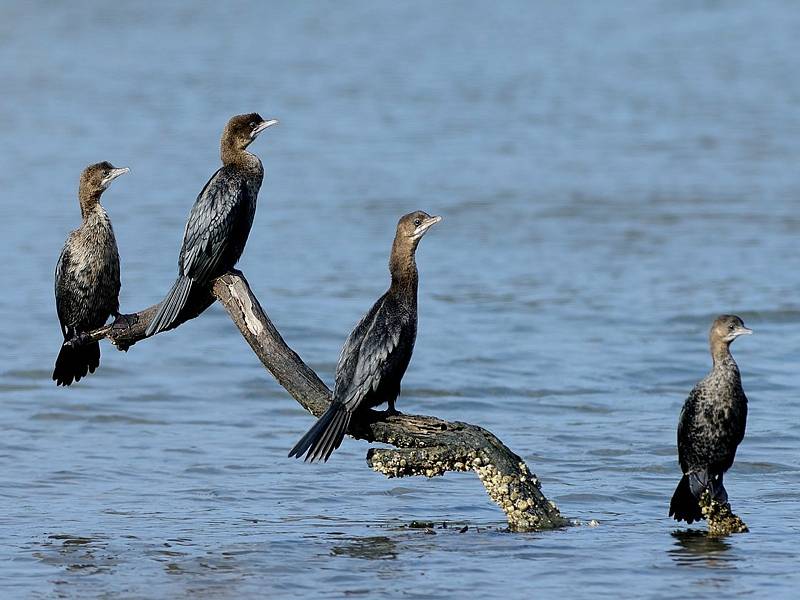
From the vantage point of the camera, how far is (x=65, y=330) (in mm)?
8445

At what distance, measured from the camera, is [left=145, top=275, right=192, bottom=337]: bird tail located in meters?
7.43

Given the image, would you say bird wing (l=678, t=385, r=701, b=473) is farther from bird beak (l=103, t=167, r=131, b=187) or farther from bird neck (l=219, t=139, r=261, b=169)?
bird beak (l=103, t=167, r=131, b=187)

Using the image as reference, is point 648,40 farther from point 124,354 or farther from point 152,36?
point 124,354

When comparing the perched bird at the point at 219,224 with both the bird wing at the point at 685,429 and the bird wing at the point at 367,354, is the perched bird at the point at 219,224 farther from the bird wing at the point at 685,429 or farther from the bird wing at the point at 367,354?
the bird wing at the point at 685,429

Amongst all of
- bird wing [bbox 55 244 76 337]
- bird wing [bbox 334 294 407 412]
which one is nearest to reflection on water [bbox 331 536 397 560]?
bird wing [bbox 334 294 407 412]

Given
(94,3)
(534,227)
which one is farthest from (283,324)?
(94,3)

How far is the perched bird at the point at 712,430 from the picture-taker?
7.39m

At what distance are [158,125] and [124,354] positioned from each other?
1173cm

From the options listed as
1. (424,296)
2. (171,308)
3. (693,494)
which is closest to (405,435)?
(171,308)

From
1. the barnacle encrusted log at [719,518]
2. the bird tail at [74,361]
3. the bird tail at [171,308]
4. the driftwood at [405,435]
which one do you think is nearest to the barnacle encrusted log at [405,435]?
the driftwood at [405,435]

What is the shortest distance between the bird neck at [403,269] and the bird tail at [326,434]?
70 centimetres

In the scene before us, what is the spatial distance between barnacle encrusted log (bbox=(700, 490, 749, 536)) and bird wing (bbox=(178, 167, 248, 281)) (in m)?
2.59

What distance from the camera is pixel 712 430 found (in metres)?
7.39

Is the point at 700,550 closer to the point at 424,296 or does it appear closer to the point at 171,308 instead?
the point at 171,308
